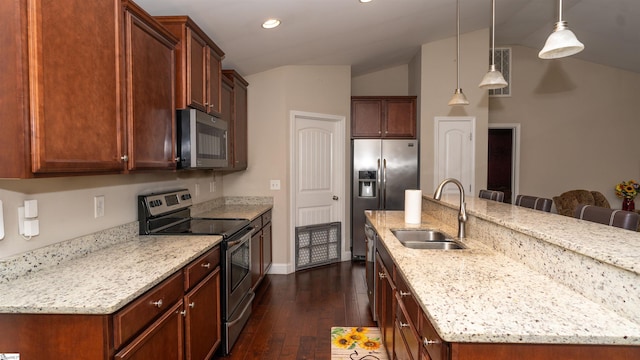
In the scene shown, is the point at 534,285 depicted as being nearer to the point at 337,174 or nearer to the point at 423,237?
the point at 423,237

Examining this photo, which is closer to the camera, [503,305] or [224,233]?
[503,305]

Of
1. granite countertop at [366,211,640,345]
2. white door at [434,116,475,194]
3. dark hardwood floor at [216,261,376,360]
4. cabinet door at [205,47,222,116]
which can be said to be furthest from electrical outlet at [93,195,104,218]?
white door at [434,116,475,194]

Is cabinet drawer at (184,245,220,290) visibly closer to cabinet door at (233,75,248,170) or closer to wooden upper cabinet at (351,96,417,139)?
cabinet door at (233,75,248,170)

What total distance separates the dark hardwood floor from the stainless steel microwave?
1362 mm

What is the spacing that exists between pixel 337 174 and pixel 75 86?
12.1 ft

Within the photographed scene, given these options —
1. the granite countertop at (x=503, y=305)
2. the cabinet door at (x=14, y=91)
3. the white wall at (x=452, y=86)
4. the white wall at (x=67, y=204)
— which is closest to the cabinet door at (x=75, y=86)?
the cabinet door at (x=14, y=91)

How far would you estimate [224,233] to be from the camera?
2438 mm

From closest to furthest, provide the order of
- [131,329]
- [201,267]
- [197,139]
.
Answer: [131,329], [201,267], [197,139]

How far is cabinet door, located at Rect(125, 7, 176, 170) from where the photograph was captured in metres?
1.75

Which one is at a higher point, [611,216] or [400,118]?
[400,118]

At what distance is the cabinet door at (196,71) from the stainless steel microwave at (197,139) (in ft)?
0.26

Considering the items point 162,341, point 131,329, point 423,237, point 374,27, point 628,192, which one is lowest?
point 162,341

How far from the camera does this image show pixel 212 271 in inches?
88.4

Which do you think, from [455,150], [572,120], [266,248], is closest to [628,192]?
[572,120]
